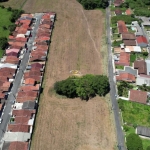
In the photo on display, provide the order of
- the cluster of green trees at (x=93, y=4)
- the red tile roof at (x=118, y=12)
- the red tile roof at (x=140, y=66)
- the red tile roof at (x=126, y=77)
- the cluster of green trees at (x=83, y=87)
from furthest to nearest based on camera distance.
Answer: the cluster of green trees at (x=93, y=4) → the red tile roof at (x=118, y=12) → the red tile roof at (x=140, y=66) → the red tile roof at (x=126, y=77) → the cluster of green trees at (x=83, y=87)

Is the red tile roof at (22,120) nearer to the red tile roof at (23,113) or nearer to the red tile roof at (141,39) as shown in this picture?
the red tile roof at (23,113)

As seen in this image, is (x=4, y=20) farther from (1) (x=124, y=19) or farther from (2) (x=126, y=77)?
(2) (x=126, y=77)

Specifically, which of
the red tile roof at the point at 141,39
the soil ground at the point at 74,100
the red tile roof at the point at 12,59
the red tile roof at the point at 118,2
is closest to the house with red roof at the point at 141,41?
the red tile roof at the point at 141,39

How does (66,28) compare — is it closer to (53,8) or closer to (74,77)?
(53,8)

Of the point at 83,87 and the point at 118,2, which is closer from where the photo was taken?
the point at 83,87

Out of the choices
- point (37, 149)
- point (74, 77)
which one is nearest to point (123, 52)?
point (74, 77)

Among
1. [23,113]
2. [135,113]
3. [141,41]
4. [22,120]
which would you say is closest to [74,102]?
[23,113]
